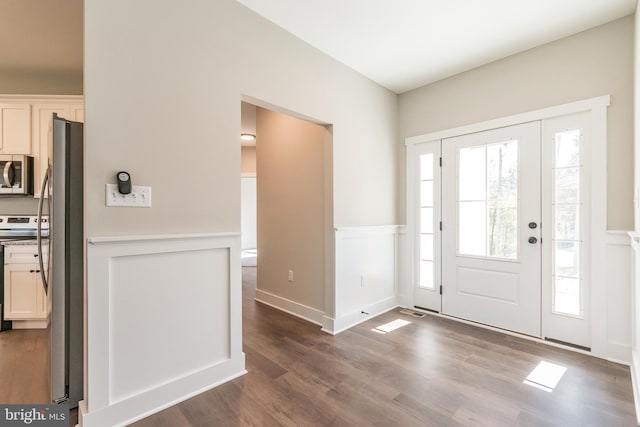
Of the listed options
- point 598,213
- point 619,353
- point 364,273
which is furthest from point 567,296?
point 364,273

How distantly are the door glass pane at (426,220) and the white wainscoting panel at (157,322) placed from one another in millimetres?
2302

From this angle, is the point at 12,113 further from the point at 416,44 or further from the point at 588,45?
the point at 588,45

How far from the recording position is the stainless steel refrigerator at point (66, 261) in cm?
169

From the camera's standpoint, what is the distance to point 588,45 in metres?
2.50

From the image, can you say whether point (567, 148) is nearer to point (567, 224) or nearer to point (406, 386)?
point (567, 224)

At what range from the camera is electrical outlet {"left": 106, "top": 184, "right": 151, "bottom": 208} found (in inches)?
65.2

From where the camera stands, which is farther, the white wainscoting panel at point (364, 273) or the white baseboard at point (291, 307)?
the white baseboard at point (291, 307)

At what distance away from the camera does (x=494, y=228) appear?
9.91 ft

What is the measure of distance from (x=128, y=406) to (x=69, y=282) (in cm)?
78

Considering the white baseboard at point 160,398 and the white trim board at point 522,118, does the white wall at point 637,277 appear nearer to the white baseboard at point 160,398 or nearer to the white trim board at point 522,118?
the white trim board at point 522,118

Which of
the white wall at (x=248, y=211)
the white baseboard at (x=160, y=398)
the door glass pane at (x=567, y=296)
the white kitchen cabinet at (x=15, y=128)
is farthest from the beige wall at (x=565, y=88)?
the white wall at (x=248, y=211)

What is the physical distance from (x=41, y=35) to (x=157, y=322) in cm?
279

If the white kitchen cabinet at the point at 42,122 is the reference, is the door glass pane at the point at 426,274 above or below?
below

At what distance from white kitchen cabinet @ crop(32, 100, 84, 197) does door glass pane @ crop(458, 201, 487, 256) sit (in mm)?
4299
